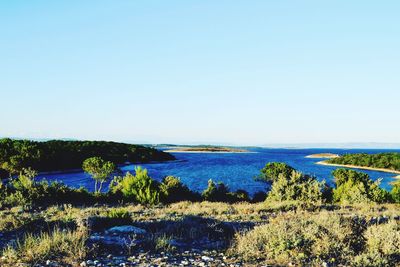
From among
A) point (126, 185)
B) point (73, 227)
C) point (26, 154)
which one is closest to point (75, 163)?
point (26, 154)

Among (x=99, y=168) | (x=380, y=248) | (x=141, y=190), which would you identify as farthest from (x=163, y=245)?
(x=99, y=168)

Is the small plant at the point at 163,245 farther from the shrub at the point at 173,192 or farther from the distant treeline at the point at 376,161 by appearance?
the distant treeline at the point at 376,161

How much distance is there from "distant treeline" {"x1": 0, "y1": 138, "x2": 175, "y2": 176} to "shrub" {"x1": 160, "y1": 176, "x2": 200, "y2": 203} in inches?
3066

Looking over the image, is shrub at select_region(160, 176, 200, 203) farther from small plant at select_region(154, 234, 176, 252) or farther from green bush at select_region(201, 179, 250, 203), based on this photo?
small plant at select_region(154, 234, 176, 252)

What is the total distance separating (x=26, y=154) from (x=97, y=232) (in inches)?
4180

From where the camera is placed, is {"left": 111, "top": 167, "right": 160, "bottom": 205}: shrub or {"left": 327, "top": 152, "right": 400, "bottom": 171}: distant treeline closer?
{"left": 111, "top": 167, "right": 160, "bottom": 205}: shrub

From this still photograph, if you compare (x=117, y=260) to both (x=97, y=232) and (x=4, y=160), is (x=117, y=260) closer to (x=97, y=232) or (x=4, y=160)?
(x=97, y=232)

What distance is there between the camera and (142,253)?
9703 millimetres

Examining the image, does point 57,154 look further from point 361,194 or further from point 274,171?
point 361,194

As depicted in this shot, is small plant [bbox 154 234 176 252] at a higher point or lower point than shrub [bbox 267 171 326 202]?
higher

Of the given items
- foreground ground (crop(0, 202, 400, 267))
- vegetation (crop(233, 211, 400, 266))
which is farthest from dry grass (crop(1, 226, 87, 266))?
vegetation (crop(233, 211, 400, 266))

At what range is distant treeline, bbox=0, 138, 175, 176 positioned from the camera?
105812 mm

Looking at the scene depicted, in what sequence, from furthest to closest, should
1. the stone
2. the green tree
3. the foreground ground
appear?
the green tree < the stone < the foreground ground

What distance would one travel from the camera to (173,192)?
35031mm
